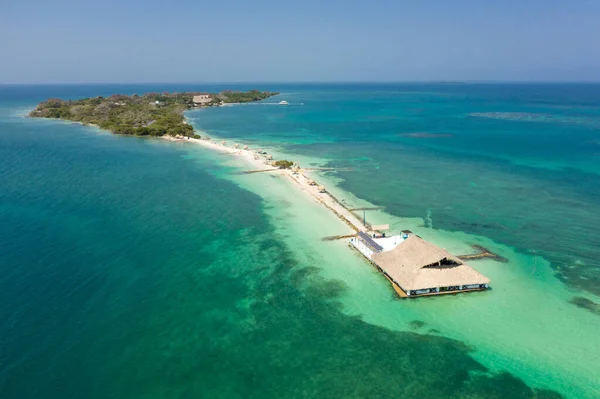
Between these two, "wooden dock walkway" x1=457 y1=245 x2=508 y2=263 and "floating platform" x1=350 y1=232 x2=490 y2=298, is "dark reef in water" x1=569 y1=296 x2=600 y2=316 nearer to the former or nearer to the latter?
"floating platform" x1=350 y1=232 x2=490 y2=298

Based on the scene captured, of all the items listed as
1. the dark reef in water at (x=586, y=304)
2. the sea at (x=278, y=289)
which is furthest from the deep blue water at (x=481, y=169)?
the dark reef in water at (x=586, y=304)

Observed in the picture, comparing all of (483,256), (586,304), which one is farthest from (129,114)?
(586,304)

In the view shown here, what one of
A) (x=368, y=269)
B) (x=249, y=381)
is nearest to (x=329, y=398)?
(x=249, y=381)

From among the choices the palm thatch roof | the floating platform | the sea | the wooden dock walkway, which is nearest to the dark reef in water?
the sea

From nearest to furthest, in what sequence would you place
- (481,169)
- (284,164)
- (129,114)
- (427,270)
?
(427,270) < (284,164) < (481,169) < (129,114)

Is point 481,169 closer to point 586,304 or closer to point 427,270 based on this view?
point 586,304

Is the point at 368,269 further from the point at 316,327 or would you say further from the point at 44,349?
the point at 44,349

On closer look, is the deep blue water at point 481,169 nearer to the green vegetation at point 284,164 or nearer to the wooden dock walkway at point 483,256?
the wooden dock walkway at point 483,256
